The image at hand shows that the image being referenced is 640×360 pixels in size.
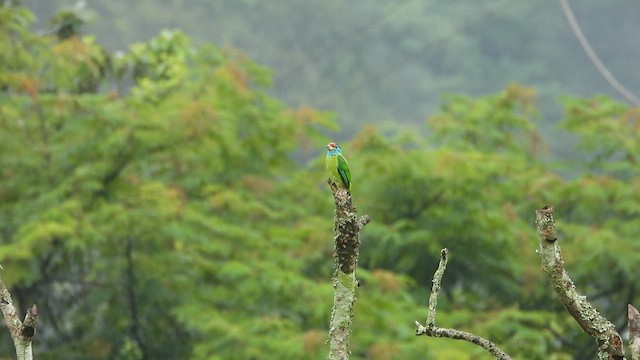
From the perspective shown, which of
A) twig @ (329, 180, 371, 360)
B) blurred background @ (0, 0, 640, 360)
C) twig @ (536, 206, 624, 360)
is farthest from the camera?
blurred background @ (0, 0, 640, 360)

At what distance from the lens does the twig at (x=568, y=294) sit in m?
2.54

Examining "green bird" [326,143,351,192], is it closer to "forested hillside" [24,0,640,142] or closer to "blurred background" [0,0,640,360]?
"blurred background" [0,0,640,360]

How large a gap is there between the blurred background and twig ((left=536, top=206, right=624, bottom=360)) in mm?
6727

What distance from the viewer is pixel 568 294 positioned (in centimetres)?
259

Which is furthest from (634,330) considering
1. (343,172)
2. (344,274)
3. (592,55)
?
(592,55)

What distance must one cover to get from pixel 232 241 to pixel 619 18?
12.7 meters

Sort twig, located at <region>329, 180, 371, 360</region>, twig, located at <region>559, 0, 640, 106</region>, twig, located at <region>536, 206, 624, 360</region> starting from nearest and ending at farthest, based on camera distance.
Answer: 1. twig, located at <region>536, 206, 624, 360</region>
2. twig, located at <region>329, 180, 371, 360</region>
3. twig, located at <region>559, 0, 640, 106</region>

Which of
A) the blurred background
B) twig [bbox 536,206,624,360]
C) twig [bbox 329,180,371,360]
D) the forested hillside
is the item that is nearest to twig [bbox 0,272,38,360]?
twig [bbox 329,180,371,360]

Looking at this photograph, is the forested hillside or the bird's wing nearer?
the bird's wing

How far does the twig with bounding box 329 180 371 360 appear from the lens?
282 centimetres

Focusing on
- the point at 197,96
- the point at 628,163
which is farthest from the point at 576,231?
the point at 197,96

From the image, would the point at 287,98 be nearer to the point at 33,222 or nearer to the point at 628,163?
the point at 628,163

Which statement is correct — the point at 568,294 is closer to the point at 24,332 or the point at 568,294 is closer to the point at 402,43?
the point at 24,332

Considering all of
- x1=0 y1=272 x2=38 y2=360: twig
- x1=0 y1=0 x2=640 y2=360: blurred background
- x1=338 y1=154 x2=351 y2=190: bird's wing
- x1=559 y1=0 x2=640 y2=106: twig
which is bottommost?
x1=0 y1=272 x2=38 y2=360: twig
